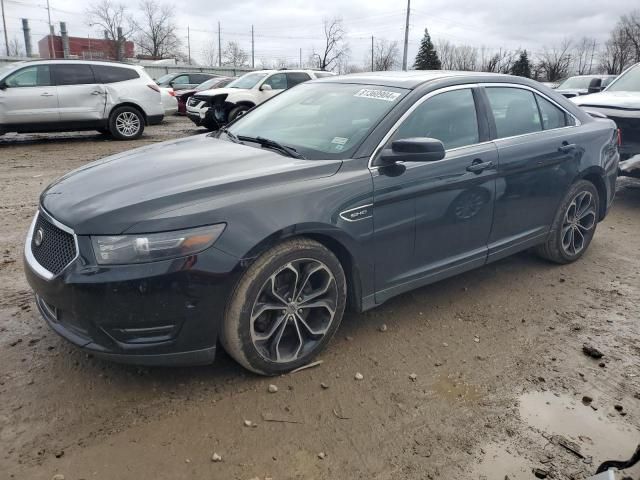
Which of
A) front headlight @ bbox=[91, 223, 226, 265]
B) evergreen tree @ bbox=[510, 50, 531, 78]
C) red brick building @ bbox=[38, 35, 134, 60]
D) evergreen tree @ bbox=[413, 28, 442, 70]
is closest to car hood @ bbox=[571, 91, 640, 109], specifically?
front headlight @ bbox=[91, 223, 226, 265]

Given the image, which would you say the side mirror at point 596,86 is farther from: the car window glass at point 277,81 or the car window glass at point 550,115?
the car window glass at point 277,81

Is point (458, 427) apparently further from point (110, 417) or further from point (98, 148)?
point (98, 148)

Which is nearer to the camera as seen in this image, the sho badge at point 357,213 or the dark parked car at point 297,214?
the dark parked car at point 297,214

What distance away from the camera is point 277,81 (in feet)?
45.9

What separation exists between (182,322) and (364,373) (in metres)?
1.10

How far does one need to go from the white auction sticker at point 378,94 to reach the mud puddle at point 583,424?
1.99m

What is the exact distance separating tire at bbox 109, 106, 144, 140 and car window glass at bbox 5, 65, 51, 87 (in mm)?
1436

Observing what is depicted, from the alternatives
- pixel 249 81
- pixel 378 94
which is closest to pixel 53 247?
pixel 378 94

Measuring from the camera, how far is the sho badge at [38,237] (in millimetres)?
2857

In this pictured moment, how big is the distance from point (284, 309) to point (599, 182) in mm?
3406

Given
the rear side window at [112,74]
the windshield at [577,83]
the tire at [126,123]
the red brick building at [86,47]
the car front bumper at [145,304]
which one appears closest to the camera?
the car front bumper at [145,304]

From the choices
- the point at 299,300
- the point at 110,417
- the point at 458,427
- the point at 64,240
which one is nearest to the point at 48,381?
the point at 110,417

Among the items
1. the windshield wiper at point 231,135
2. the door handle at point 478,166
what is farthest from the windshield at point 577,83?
the windshield wiper at point 231,135

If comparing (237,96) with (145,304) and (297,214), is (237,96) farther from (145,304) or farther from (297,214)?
(145,304)
